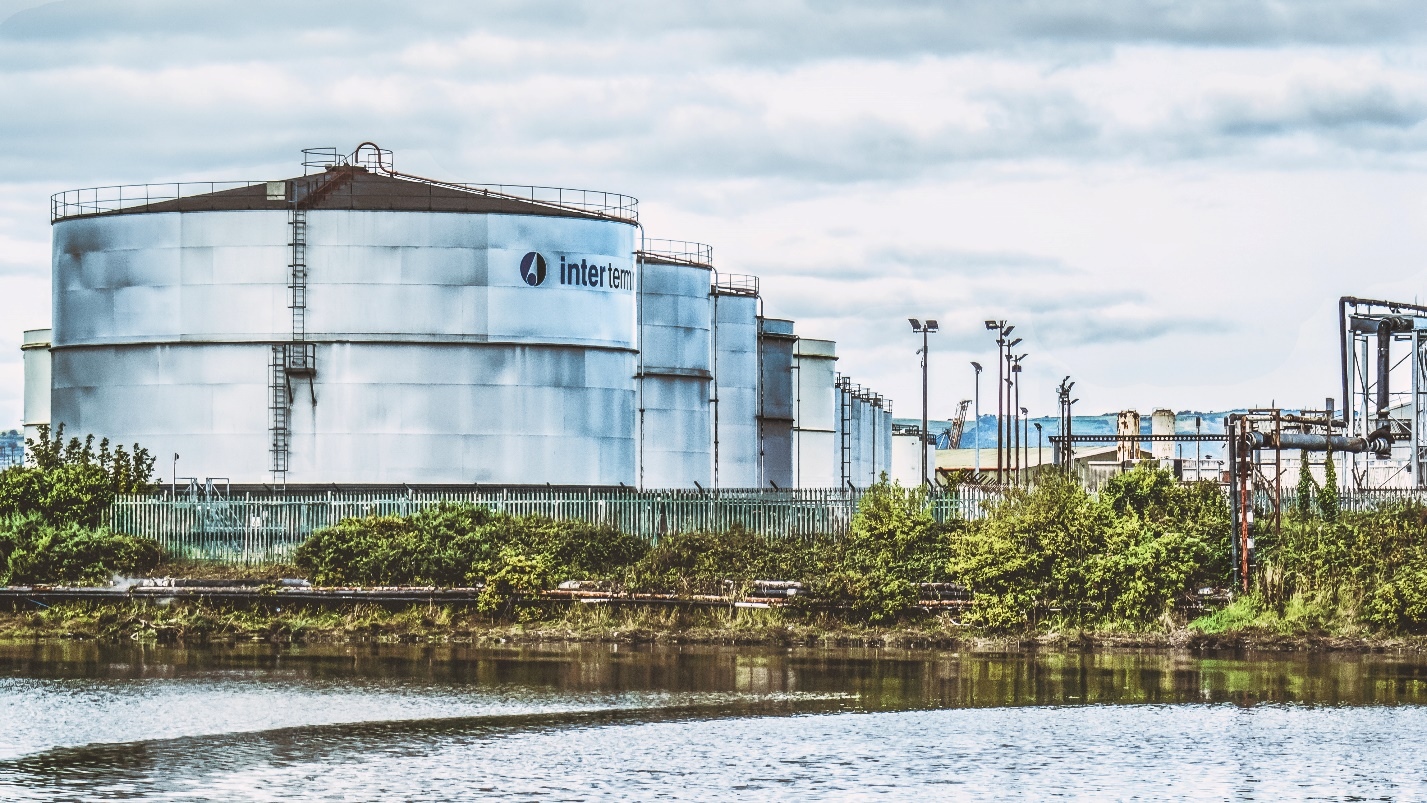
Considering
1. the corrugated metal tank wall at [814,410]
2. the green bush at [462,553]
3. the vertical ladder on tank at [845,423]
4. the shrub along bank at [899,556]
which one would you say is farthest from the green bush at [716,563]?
the vertical ladder on tank at [845,423]

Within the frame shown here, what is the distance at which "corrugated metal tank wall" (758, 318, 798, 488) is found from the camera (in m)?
69.3

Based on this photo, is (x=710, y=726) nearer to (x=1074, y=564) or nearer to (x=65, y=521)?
(x=1074, y=564)

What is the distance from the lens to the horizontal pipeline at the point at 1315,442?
4185 centimetres

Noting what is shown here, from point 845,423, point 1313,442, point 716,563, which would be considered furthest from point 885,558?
point 845,423

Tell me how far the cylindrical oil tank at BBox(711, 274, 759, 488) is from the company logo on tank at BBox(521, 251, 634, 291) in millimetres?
14586

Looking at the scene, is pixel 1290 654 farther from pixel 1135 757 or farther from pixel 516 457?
pixel 516 457

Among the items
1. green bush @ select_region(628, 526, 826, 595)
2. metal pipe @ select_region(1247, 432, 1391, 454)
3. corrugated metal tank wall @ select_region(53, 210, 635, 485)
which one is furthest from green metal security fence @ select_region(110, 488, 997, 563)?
metal pipe @ select_region(1247, 432, 1391, 454)

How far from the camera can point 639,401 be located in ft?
181

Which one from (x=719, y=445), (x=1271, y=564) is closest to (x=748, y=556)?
(x=1271, y=564)

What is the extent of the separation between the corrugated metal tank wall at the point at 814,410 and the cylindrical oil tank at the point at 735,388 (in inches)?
Answer: 324

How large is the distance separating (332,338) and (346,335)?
350 millimetres

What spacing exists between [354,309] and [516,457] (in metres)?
5.42

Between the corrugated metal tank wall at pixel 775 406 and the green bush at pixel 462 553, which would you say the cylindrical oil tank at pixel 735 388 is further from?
the green bush at pixel 462 553

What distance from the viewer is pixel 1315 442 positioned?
2050 inches
